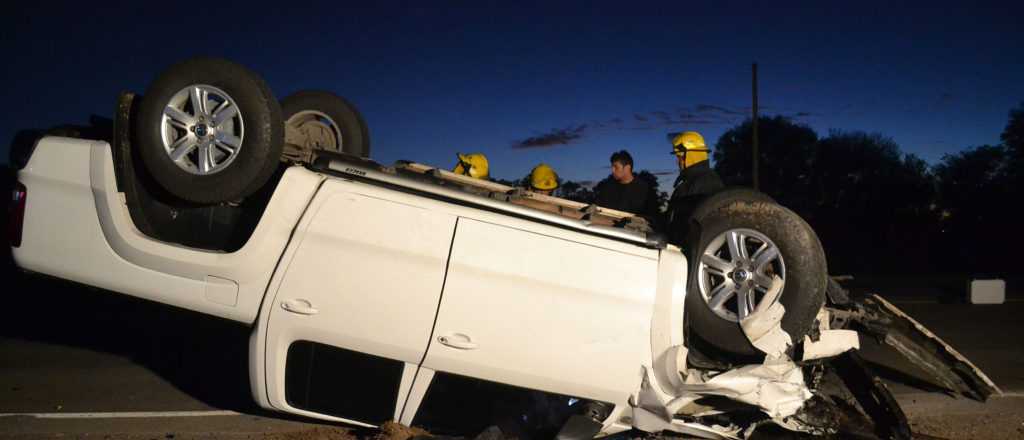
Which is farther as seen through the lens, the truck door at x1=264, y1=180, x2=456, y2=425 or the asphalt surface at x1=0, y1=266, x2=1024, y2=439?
the asphalt surface at x1=0, y1=266, x2=1024, y2=439

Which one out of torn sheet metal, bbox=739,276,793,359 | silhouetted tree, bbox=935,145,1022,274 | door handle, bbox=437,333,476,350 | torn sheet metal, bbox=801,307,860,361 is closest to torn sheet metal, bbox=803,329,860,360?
torn sheet metal, bbox=801,307,860,361

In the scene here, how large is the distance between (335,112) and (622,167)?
298cm

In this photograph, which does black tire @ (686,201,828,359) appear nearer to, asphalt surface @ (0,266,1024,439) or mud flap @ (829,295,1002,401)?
mud flap @ (829,295,1002,401)

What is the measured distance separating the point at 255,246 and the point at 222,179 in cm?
48

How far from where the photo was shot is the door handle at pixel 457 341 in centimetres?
334

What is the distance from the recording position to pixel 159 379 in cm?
563

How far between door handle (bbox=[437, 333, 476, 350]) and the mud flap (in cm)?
272

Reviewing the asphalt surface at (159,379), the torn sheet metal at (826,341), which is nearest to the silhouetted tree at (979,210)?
the asphalt surface at (159,379)

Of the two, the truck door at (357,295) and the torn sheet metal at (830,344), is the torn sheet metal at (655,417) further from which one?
the truck door at (357,295)

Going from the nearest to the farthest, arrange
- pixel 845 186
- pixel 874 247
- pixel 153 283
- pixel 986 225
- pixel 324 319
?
1. pixel 324 319
2. pixel 153 283
3. pixel 874 247
4. pixel 986 225
5. pixel 845 186

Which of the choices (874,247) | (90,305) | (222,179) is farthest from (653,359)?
(874,247)

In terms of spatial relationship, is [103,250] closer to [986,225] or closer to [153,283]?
[153,283]

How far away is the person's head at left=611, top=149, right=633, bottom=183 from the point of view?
278 inches

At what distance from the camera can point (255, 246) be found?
346 centimetres
